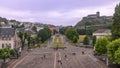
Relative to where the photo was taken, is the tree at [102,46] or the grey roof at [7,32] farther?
the grey roof at [7,32]

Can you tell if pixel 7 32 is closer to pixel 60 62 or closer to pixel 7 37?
pixel 7 37

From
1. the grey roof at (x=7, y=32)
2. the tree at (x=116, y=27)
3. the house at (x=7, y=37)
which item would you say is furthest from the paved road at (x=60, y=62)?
the grey roof at (x=7, y=32)

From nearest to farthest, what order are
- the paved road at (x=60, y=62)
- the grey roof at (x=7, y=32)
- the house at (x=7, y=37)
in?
the paved road at (x=60, y=62)
the grey roof at (x=7, y=32)
the house at (x=7, y=37)

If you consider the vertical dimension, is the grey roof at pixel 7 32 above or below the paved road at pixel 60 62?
above

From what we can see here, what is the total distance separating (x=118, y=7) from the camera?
3383 inches

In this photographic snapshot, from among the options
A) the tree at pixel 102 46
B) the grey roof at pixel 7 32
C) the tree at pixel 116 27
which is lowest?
the tree at pixel 102 46

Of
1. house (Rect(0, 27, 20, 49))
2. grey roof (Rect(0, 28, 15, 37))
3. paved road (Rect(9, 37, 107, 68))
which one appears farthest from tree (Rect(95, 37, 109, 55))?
grey roof (Rect(0, 28, 15, 37))

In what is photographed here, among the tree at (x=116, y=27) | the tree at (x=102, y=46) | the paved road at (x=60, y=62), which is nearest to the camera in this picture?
the paved road at (x=60, y=62)

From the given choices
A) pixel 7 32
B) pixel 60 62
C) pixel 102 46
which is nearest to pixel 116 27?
pixel 102 46

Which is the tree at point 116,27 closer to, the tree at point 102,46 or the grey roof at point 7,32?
the tree at point 102,46

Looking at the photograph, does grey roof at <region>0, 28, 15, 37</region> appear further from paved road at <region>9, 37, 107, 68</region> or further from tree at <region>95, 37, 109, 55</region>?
tree at <region>95, 37, 109, 55</region>

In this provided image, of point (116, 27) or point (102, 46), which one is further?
point (102, 46)

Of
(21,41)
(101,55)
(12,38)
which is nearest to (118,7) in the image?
(101,55)

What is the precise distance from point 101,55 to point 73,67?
29518 mm
